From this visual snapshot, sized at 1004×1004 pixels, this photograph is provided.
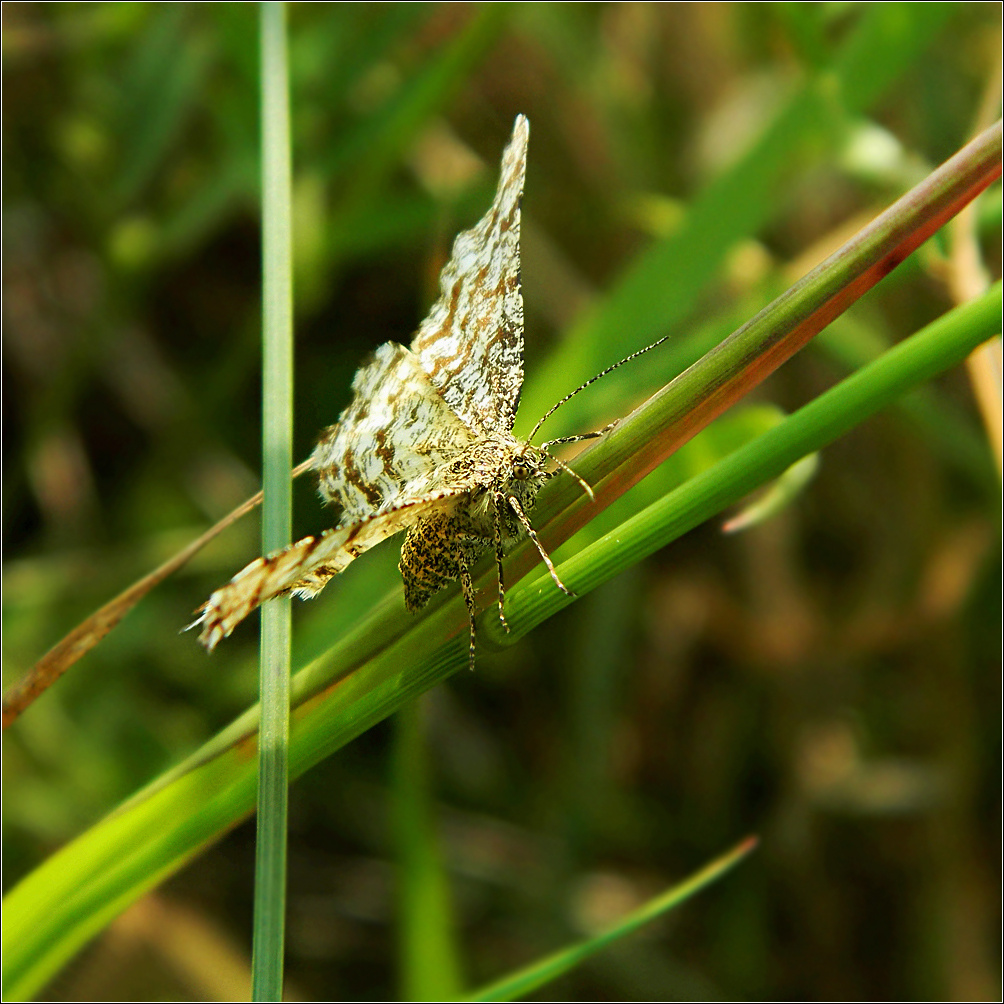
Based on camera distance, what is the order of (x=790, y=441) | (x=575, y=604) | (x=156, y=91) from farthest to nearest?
(x=575, y=604) → (x=156, y=91) → (x=790, y=441)

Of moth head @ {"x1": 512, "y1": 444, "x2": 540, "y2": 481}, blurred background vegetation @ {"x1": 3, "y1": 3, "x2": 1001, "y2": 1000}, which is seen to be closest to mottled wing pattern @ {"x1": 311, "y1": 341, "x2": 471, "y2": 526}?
moth head @ {"x1": 512, "y1": 444, "x2": 540, "y2": 481}

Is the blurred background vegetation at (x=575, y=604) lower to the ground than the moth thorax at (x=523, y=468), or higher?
higher

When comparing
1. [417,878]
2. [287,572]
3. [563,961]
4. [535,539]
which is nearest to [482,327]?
[535,539]

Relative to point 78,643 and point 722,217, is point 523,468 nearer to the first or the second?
point 78,643

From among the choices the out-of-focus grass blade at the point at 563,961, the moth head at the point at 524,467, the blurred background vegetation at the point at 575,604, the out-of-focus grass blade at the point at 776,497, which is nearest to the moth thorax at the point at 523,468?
the moth head at the point at 524,467

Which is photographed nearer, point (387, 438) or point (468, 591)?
point (468, 591)

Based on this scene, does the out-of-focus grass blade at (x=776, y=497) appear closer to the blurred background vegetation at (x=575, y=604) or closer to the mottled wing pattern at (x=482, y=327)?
the mottled wing pattern at (x=482, y=327)

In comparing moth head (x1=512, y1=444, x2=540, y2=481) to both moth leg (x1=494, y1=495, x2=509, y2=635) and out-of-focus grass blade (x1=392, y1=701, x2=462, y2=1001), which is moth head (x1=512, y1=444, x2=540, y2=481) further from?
out-of-focus grass blade (x1=392, y1=701, x2=462, y2=1001)
